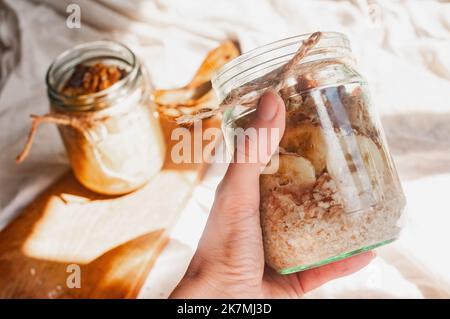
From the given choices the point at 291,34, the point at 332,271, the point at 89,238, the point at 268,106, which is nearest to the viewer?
the point at 268,106

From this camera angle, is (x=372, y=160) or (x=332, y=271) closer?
(x=372, y=160)

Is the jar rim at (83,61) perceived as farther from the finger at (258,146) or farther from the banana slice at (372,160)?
the banana slice at (372,160)

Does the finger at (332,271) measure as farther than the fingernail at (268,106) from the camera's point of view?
Yes

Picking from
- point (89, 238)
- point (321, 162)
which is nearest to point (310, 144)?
point (321, 162)

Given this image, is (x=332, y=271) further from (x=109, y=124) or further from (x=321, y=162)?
(x=109, y=124)

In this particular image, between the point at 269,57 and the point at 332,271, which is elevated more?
the point at 269,57

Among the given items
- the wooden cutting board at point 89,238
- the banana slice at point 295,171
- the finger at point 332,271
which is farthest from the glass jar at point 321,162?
the wooden cutting board at point 89,238

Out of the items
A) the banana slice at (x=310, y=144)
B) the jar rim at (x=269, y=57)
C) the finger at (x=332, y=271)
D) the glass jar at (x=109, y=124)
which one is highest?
the jar rim at (x=269, y=57)
